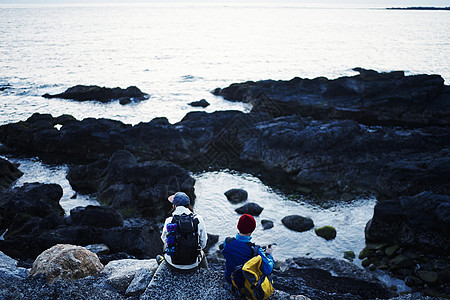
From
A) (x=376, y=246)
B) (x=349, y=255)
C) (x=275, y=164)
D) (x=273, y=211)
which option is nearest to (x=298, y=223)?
(x=273, y=211)

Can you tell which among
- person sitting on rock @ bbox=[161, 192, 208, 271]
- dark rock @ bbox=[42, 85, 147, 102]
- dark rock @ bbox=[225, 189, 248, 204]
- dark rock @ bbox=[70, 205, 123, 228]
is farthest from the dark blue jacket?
dark rock @ bbox=[42, 85, 147, 102]

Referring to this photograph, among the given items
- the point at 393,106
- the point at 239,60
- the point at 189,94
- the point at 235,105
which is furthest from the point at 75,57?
the point at 393,106

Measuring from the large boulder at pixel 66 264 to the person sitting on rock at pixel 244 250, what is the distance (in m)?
5.62

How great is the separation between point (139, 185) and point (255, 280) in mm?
19833

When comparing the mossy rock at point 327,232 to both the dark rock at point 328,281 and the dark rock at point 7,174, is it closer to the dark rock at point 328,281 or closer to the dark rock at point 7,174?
the dark rock at point 328,281

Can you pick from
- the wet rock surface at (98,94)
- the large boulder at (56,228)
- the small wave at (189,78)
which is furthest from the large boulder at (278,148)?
the small wave at (189,78)

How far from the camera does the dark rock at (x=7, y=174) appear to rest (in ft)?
100

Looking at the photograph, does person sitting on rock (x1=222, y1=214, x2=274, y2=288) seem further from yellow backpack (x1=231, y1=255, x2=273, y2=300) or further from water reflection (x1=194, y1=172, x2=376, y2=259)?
water reflection (x1=194, y1=172, x2=376, y2=259)

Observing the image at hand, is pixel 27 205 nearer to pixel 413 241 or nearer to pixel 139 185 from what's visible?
pixel 139 185

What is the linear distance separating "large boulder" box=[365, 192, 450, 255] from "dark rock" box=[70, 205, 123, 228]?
15.6m

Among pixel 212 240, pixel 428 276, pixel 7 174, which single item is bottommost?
pixel 7 174

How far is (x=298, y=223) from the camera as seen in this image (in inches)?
965

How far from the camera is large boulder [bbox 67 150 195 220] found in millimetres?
26078

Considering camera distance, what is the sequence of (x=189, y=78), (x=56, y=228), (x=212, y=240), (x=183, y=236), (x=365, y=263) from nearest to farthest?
(x=183, y=236) < (x=365, y=263) < (x=56, y=228) < (x=212, y=240) < (x=189, y=78)
